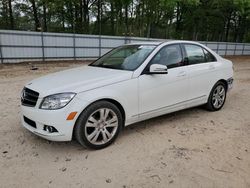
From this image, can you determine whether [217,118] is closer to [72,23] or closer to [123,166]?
[123,166]

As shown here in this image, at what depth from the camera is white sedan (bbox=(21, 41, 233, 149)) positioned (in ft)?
9.37

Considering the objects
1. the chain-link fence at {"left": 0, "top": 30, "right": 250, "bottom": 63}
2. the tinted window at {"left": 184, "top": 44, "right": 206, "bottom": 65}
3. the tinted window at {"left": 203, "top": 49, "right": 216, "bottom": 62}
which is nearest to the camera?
the tinted window at {"left": 184, "top": 44, "right": 206, "bottom": 65}

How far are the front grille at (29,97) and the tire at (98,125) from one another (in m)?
0.68

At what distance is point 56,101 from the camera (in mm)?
2822

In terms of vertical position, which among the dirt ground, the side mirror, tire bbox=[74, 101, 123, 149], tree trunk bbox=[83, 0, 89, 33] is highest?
tree trunk bbox=[83, 0, 89, 33]

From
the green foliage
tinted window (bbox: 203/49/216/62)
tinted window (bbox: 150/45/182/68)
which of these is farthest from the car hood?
the green foliage

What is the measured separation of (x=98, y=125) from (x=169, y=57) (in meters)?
1.82

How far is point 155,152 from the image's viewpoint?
3.09 m

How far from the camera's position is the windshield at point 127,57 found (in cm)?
358

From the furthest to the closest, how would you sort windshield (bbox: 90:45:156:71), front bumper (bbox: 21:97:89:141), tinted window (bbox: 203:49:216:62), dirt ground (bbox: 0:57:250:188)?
tinted window (bbox: 203:49:216:62) → windshield (bbox: 90:45:156:71) → front bumper (bbox: 21:97:89:141) → dirt ground (bbox: 0:57:250:188)

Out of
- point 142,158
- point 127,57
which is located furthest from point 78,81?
point 142,158

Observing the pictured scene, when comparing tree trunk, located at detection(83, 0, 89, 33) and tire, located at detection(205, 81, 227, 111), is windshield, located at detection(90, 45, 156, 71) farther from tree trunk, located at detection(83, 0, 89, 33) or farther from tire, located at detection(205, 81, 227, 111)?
tree trunk, located at detection(83, 0, 89, 33)

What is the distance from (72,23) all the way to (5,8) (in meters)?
7.09

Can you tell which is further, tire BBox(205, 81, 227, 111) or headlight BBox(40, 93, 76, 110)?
tire BBox(205, 81, 227, 111)
